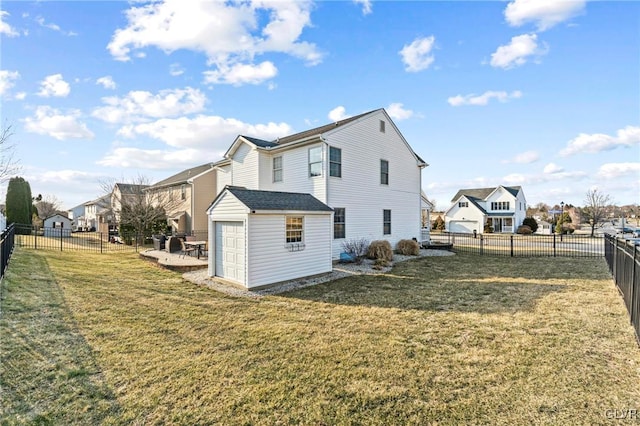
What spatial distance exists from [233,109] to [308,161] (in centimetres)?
516

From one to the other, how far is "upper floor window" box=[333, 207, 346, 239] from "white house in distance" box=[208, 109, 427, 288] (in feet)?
0.16

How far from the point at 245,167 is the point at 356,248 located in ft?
26.2

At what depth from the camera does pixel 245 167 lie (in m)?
16.7

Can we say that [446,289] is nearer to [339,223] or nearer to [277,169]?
[339,223]

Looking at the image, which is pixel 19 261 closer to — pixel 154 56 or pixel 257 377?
pixel 154 56

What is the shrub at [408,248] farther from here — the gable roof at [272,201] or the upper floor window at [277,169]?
the upper floor window at [277,169]

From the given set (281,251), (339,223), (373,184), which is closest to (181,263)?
(281,251)

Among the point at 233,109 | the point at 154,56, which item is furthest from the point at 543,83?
the point at 154,56

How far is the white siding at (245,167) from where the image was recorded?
1597 centimetres

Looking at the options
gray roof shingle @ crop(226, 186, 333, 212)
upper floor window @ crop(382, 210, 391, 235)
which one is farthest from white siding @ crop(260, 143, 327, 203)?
upper floor window @ crop(382, 210, 391, 235)

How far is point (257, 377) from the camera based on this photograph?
3887 mm

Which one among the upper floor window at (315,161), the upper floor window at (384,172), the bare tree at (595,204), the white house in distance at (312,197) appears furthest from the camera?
the bare tree at (595,204)

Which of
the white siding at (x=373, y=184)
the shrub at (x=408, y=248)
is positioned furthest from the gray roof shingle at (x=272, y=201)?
the shrub at (x=408, y=248)

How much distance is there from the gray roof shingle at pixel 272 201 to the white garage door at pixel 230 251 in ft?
2.64
